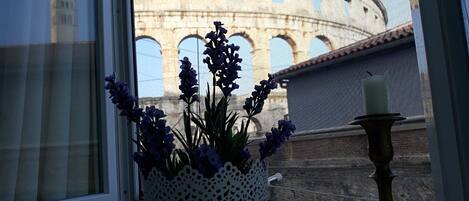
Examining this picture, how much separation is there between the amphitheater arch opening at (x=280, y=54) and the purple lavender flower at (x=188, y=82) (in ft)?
9.36

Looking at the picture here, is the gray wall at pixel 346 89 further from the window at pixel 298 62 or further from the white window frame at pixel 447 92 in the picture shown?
the white window frame at pixel 447 92

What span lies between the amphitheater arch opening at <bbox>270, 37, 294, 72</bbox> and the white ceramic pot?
2.92 metres

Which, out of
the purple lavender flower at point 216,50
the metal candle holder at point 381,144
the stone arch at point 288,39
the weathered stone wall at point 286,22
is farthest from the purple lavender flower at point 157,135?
the stone arch at point 288,39

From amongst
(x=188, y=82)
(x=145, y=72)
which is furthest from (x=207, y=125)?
(x=145, y=72)

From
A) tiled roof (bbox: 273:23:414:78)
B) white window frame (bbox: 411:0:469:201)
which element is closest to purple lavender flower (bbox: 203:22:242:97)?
white window frame (bbox: 411:0:469:201)

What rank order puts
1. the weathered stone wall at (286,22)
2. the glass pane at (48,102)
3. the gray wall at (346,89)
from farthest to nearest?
the weathered stone wall at (286,22) → the gray wall at (346,89) → the glass pane at (48,102)

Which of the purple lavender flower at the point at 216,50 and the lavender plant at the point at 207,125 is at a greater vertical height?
the purple lavender flower at the point at 216,50

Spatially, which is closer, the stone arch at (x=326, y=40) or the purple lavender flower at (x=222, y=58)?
the purple lavender flower at (x=222, y=58)

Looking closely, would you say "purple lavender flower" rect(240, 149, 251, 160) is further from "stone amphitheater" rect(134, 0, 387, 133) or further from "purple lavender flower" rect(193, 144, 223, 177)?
"stone amphitheater" rect(134, 0, 387, 133)

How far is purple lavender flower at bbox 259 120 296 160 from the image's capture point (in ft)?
1.60

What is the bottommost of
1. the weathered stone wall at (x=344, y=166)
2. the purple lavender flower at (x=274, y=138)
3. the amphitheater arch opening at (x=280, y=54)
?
the weathered stone wall at (x=344, y=166)

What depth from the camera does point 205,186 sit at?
1.37 ft

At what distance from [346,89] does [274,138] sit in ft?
7.28

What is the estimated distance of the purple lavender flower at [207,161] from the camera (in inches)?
16.5
